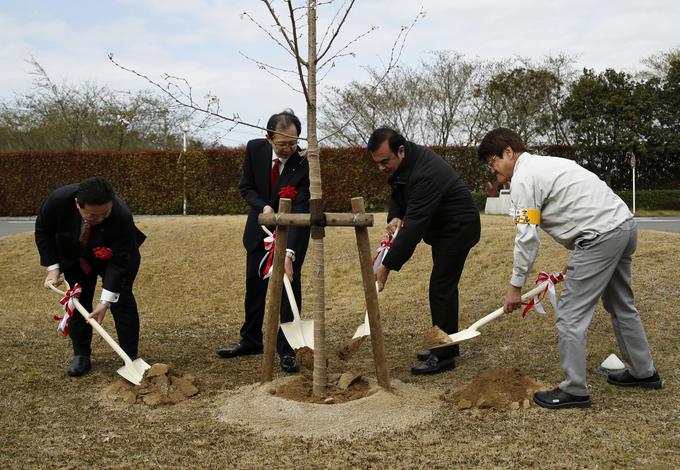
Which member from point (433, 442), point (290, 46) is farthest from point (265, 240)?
point (433, 442)

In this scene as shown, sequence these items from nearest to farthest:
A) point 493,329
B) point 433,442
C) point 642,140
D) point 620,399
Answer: point 433,442 < point 620,399 < point 493,329 < point 642,140

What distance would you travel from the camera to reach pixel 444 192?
15.7 feet

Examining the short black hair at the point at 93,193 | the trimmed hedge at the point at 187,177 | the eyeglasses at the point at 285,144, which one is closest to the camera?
the short black hair at the point at 93,193

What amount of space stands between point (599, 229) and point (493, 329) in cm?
258

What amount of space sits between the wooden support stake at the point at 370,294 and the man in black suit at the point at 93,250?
1.76 metres

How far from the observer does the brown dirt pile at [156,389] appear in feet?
14.7

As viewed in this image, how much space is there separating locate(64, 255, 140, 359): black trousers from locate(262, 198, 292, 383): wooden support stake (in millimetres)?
1240

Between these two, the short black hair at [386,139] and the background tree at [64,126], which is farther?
the background tree at [64,126]

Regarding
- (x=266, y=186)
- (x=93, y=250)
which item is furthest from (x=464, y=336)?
(x=93, y=250)

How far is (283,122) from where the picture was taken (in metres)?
4.88

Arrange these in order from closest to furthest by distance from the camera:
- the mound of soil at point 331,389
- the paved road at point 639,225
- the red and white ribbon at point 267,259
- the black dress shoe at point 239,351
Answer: the mound of soil at point 331,389, the red and white ribbon at point 267,259, the black dress shoe at point 239,351, the paved road at point 639,225

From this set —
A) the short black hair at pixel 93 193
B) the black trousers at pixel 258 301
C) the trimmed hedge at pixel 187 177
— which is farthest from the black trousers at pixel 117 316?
the trimmed hedge at pixel 187 177

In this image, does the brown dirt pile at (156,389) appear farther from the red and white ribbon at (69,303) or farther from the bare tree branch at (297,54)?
the bare tree branch at (297,54)

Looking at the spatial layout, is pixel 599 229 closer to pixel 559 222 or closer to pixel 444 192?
pixel 559 222
